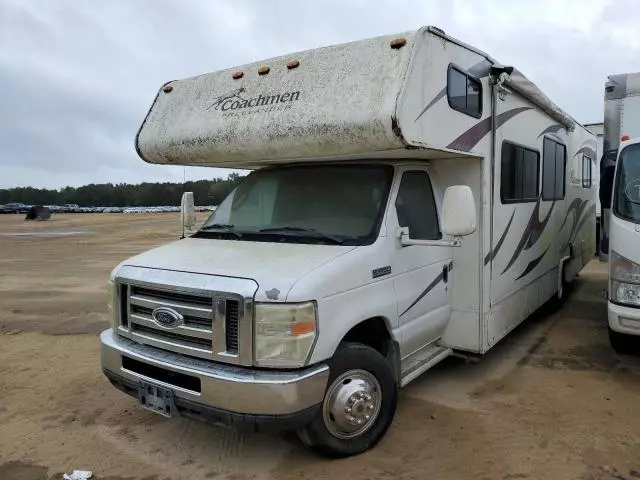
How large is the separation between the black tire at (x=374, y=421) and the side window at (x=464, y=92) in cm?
211

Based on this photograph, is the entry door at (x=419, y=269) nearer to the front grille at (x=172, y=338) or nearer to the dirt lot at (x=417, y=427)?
the dirt lot at (x=417, y=427)

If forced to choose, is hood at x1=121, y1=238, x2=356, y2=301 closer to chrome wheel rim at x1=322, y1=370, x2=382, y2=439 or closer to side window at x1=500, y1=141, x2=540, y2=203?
chrome wheel rim at x1=322, y1=370, x2=382, y2=439

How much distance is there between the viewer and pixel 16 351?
6645 millimetres

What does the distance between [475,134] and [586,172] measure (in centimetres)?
541

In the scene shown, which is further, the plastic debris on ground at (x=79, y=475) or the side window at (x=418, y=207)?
the side window at (x=418, y=207)

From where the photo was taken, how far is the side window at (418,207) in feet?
14.4

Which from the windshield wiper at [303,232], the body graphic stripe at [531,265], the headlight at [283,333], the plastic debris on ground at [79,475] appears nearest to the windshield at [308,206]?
the windshield wiper at [303,232]

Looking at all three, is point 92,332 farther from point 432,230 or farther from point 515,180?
point 515,180

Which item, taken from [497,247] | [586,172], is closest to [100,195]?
[586,172]

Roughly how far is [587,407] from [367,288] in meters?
2.36

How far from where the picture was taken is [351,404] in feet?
12.3

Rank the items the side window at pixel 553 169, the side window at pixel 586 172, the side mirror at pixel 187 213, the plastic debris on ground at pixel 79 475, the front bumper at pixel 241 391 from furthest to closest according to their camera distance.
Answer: the side window at pixel 586 172 < the side window at pixel 553 169 < the side mirror at pixel 187 213 < the plastic debris on ground at pixel 79 475 < the front bumper at pixel 241 391

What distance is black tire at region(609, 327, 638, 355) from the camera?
18.5 ft

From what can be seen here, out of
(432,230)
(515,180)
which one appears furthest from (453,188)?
(515,180)
